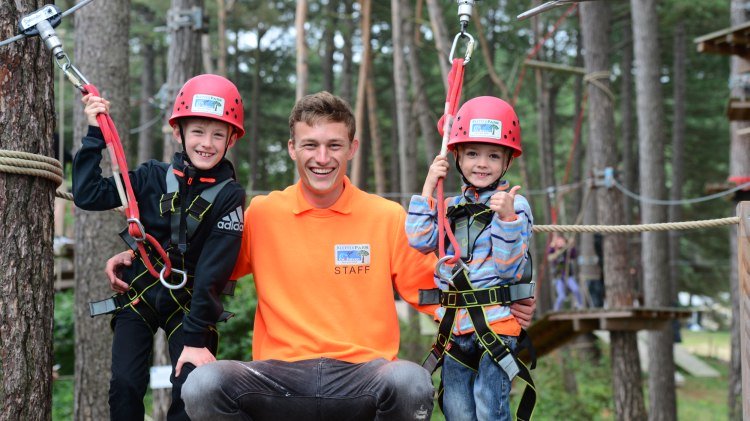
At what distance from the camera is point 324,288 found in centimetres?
360

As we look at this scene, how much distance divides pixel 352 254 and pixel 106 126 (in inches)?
43.1

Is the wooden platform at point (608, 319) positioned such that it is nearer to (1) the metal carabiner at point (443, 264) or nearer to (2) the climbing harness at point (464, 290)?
(2) the climbing harness at point (464, 290)

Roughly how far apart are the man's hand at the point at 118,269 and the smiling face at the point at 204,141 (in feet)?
1.74

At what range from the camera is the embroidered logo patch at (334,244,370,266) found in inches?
143

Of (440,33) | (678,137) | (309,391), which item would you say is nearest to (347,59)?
(440,33)

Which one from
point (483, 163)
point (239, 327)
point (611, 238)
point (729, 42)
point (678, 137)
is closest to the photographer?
point (483, 163)

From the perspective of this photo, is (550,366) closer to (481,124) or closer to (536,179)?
(481,124)

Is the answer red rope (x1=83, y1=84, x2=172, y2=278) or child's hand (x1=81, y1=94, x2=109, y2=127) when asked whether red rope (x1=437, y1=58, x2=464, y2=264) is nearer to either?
red rope (x1=83, y1=84, x2=172, y2=278)

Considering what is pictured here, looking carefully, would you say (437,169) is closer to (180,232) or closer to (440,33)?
(180,232)

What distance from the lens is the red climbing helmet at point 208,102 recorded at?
3.60 metres

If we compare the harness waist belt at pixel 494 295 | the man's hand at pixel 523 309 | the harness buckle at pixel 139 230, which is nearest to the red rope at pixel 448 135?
the harness waist belt at pixel 494 295

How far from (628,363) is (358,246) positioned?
7176 mm

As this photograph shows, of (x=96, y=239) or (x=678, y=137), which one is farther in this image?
(x=678, y=137)

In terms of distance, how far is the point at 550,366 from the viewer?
13.9 meters
